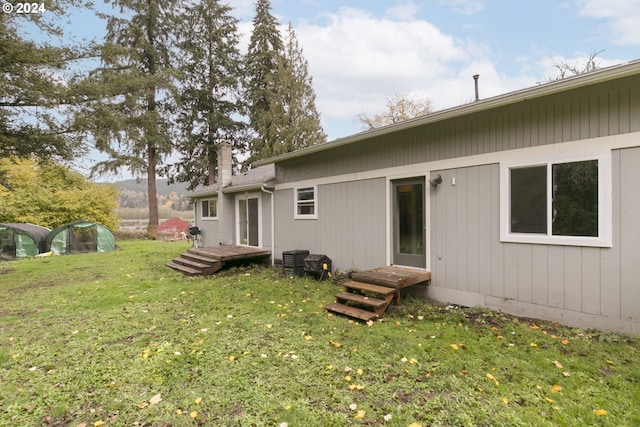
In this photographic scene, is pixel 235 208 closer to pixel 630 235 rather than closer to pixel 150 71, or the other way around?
pixel 630 235

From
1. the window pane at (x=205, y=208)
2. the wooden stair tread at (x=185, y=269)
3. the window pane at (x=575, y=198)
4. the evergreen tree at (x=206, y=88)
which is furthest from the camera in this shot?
the evergreen tree at (x=206, y=88)

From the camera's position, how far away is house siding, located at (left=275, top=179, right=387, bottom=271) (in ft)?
21.5

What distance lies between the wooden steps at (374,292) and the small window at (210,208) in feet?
26.9

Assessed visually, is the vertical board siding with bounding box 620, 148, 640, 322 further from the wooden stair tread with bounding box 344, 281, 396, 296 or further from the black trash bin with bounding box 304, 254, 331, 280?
the black trash bin with bounding box 304, 254, 331, 280

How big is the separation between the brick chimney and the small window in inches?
41.8

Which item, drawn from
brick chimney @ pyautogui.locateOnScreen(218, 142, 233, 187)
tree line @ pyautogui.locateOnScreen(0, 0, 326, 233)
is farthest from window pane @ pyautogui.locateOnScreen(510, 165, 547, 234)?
tree line @ pyautogui.locateOnScreen(0, 0, 326, 233)

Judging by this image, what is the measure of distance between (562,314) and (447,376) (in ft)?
7.82

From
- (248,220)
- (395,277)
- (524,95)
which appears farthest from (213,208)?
(524,95)

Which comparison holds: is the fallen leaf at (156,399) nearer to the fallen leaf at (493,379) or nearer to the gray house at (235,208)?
the fallen leaf at (493,379)

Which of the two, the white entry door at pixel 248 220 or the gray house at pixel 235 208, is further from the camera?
the white entry door at pixel 248 220

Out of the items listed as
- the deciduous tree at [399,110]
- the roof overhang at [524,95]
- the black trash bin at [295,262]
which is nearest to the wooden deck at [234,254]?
the black trash bin at [295,262]

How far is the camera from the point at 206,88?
74.3 ft

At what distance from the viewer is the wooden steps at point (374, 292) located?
477 centimetres

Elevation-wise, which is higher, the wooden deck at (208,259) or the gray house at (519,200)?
the gray house at (519,200)
